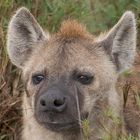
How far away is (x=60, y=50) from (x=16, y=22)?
479 mm

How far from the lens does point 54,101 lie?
16.0 ft

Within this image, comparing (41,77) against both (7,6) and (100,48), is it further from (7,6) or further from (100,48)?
(7,6)

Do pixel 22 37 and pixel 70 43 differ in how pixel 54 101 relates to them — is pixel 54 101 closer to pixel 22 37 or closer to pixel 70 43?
pixel 70 43

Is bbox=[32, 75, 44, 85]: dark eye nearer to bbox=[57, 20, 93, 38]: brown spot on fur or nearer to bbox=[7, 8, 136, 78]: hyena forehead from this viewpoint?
bbox=[7, 8, 136, 78]: hyena forehead

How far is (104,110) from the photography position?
528cm

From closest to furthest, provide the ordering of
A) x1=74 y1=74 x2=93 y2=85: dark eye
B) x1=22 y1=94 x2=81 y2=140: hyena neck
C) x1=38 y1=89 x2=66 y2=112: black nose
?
x1=38 y1=89 x2=66 y2=112: black nose
x1=74 y1=74 x2=93 y2=85: dark eye
x1=22 y1=94 x2=81 y2=140: hyena neck

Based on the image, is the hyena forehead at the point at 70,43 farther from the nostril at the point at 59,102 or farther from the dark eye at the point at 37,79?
the nostril at the point at 59,102

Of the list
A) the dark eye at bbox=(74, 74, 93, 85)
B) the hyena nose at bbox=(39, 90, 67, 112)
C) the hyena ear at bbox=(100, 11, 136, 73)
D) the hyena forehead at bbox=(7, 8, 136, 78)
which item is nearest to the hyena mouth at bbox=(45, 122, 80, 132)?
the hyena nose at bbox=(39, 90, 67, 112)

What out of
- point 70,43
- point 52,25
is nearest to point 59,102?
point 70,43

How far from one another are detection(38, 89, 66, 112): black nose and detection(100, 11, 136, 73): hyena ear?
784 millimetres

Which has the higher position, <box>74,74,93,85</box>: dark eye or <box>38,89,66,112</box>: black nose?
<box>74,74,93,85</box>: dark eye

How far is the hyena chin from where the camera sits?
498cm

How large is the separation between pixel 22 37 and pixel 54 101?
93 centimetres

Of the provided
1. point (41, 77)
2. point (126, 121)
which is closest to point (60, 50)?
point (41, 77)
